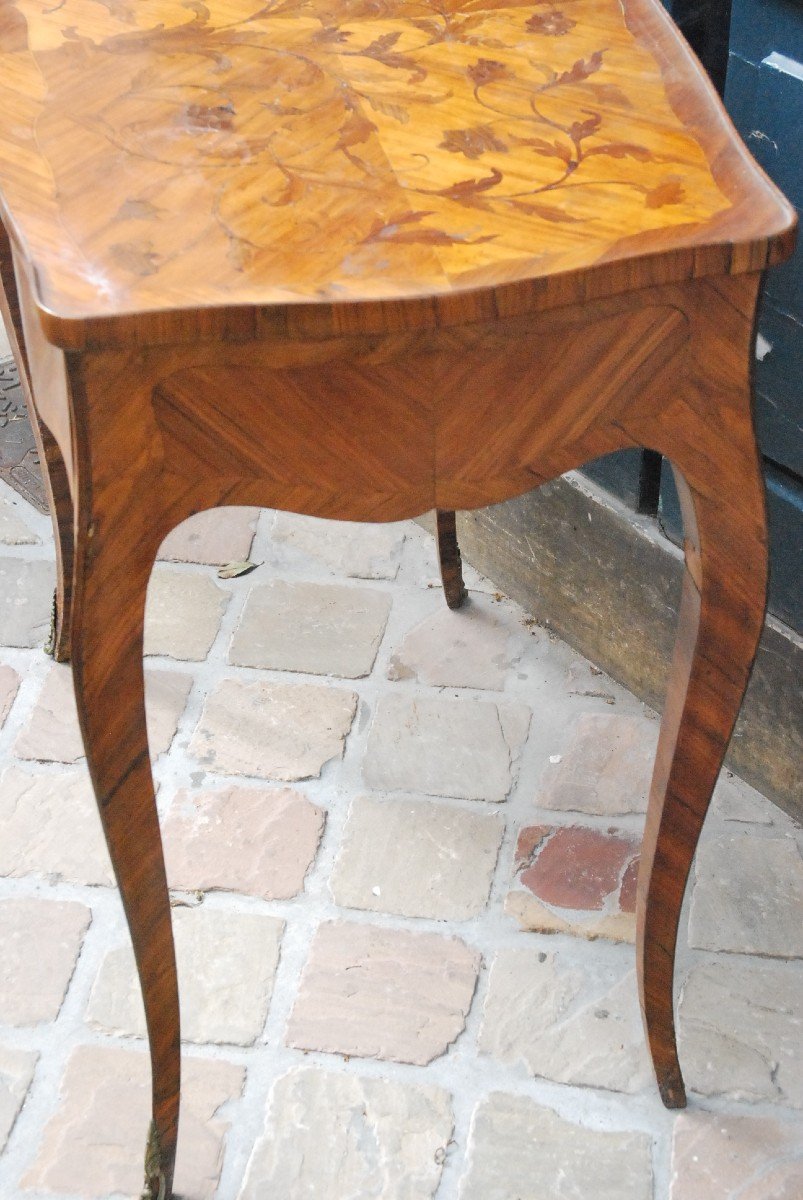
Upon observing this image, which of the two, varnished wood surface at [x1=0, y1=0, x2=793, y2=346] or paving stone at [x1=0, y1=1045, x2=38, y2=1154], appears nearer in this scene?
varnished wood surface at [x1=0, y1=0, x2=793, y2=346]

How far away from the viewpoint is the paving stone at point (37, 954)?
1515mm

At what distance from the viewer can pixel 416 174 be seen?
40.5 inches

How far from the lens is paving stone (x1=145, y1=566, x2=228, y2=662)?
198cm

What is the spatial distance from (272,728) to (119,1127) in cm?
59

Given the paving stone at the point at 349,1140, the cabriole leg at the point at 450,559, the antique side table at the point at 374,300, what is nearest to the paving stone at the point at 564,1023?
the paving stone at the point at 349,1140

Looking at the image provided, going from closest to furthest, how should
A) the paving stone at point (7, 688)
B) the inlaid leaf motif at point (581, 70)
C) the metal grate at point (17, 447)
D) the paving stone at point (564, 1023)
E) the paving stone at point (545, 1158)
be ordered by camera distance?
the inlaid leaf motif at point (581, 70) < the paving stone at point (545, 1158) < the paving stone at point (564, 1023) < the paving stone at point (7, 688) < the metal grate at point (17, 447)

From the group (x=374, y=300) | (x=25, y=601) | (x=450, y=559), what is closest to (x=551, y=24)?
(x=374, y=300)

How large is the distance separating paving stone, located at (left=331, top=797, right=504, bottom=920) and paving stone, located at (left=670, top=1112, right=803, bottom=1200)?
36 centimetres

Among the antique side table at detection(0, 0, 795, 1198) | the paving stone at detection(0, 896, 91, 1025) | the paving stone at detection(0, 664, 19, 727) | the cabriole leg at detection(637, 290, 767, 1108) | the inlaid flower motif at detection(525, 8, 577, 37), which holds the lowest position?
the paving stone at detection(0, 664, 19, 727)

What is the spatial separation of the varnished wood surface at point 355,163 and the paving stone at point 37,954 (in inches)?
35.4

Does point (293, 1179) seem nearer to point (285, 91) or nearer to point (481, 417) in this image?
point (481, 417)

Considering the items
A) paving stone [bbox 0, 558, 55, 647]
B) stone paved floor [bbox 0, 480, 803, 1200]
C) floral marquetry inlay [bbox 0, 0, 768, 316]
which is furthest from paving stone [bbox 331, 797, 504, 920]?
floral marquetry inlay [bbox 0, 0, 768, 316]

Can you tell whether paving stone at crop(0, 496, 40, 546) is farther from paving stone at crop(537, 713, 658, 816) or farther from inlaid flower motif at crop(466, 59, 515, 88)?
inlaid flower motif at crop(466, 59, 515, 88)

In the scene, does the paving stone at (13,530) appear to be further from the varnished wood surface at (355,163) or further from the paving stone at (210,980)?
the varnished wood surface at (355,163)
